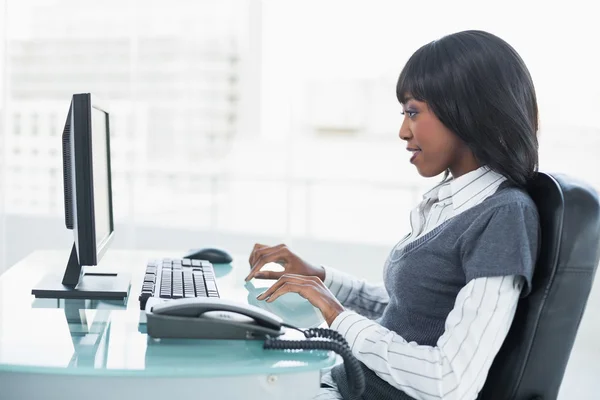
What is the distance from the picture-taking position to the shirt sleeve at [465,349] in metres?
1.04

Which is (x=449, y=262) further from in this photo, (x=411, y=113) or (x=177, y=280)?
(x=177, y=280)

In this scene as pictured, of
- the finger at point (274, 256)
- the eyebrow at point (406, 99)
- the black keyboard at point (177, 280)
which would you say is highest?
the eyebrow at point (406, 99)

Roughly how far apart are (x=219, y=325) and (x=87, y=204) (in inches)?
14.1

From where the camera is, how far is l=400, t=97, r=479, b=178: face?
4.02ft

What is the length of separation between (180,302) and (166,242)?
4.58m

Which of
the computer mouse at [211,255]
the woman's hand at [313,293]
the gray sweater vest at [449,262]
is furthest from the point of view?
the computer mouse at [211,255]

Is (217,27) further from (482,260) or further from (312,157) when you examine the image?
(482,260)

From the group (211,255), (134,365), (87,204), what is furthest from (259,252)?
(134,365)

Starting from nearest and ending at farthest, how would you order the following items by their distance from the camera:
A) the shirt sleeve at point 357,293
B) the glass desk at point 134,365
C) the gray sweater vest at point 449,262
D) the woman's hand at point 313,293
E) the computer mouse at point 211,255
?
the glass desk at point 134,365 < the gray sweater vest at point 449,262 < the woman's hand at point 313,293 < the shirt sleeve at point 357,293 < the computer mouse at point 211,255

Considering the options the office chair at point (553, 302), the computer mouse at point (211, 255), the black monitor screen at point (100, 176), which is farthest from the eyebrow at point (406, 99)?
the computer mouse at point (211, 255)

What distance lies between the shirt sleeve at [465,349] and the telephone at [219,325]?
97mm

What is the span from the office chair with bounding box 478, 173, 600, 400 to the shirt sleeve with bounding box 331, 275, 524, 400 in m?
0.04

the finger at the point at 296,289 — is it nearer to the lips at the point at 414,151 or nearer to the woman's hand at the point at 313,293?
the woman's hand at the point at 313,293

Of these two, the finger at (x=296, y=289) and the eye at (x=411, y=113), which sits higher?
the eye at (x=411, y=113)
